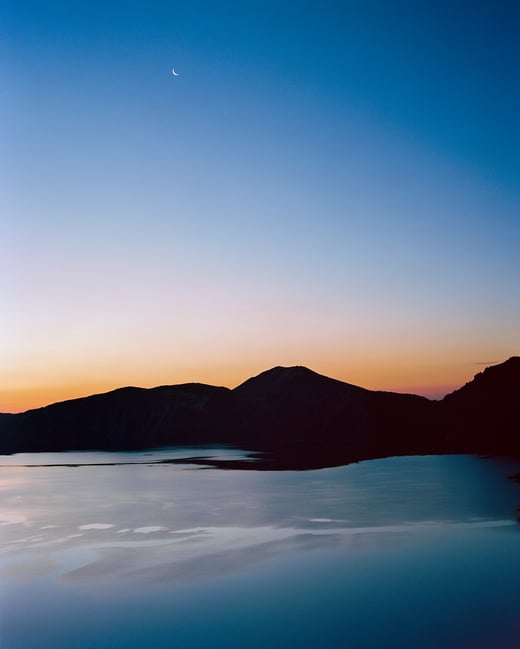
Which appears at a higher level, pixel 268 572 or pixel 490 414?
pixel 490 414

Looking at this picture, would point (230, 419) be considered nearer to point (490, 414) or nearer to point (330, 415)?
point (330, 415)

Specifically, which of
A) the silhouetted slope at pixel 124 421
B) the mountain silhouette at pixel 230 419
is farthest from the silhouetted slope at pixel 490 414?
the silhouetted slope at pixel 124 421

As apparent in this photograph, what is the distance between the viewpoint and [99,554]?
19.5 m

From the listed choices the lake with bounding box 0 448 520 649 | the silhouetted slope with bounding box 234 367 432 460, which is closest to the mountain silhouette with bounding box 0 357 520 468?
the silhouetted slope with bounding box 234 367 432 460

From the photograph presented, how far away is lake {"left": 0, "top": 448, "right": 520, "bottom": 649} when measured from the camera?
12.5 m

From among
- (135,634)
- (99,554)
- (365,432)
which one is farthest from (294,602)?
(365,432)

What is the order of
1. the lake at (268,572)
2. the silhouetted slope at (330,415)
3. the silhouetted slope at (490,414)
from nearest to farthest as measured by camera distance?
the lake at (268,572) → the silhouetted slope at (490,414) → the silhouetted slope at (330,415)

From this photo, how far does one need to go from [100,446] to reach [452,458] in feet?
306

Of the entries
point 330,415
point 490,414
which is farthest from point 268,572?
point 330,415

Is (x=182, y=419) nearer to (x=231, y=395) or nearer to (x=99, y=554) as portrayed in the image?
(x=231, y=395)

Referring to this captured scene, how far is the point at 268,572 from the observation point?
16875mm

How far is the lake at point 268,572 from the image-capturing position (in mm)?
12500

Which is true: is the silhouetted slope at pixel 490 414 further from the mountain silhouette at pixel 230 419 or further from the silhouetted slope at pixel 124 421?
the silhouetted slope at pixel 124 421

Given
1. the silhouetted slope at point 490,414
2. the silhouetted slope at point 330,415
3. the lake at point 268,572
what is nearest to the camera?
the lake at point 268,572
